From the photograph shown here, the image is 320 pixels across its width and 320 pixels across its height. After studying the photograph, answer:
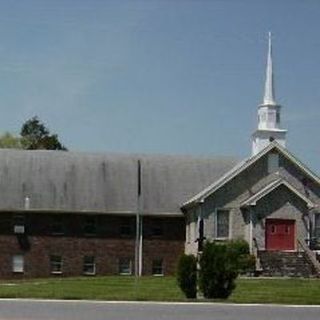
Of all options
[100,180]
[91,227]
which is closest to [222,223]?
[91,227]

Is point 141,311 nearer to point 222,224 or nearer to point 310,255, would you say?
point 310,255

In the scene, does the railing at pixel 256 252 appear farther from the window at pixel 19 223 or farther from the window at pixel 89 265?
the window at pixel 19 223

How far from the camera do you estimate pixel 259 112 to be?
2050 inches

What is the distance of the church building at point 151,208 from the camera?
46719 mm

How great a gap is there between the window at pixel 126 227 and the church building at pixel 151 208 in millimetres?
57

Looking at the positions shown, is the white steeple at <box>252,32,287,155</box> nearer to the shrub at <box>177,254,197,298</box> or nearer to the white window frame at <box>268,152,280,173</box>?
the white window frame at <box>268,152,280,173</box>

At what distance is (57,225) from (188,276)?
77.5 feet

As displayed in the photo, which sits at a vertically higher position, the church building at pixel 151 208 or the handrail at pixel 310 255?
the church building at pixel 151 208

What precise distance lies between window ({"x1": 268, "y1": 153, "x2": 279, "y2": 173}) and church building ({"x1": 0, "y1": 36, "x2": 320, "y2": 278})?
6cm

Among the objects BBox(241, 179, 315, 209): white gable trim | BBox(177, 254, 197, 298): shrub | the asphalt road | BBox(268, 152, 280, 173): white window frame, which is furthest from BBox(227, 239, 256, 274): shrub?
the asphalt road

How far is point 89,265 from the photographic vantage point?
163ft

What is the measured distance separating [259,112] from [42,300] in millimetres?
29932

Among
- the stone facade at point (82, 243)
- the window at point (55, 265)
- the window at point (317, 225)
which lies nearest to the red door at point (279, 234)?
the window at point (317, 225)

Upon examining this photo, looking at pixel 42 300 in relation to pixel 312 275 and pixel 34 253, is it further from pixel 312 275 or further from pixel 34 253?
pixel 34 253
